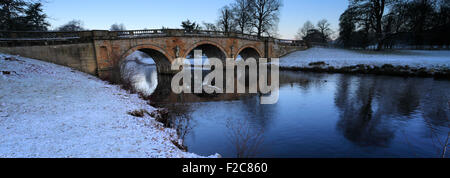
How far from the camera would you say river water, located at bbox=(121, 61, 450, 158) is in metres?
6.49

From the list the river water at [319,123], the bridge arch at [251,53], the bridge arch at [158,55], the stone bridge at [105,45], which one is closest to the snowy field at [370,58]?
the bridge arch at [251,53]

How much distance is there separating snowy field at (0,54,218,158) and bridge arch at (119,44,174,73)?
34.6 ft

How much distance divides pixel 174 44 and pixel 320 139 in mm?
19299

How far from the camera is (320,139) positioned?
7.18m

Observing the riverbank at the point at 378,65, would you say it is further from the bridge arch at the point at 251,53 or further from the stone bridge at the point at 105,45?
the stone bridge at the point at 105,45

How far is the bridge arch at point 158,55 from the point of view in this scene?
2048 centimetres

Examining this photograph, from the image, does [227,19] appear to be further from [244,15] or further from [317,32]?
[317,32]

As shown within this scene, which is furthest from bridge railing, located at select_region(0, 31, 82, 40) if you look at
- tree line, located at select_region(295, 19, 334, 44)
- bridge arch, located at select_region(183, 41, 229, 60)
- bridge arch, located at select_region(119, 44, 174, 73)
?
tree line, located at select_region(295, 19, 334, 44)

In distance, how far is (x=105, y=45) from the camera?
18625 millimetres

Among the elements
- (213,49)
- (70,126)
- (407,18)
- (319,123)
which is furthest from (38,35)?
(407,18)
